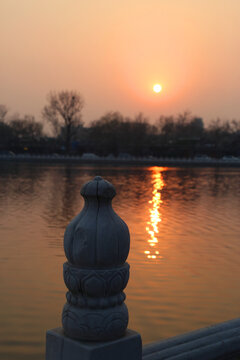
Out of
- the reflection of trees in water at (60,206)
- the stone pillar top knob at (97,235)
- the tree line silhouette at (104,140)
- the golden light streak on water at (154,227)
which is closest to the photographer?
the stone pillar top knob at (97,235)

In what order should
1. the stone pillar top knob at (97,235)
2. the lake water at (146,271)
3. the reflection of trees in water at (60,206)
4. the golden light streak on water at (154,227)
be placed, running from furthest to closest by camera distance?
the reflection of trees in water at (60,206), the golden light streak on water at (154,227), the lake water at (146,271), the stone pillar top knob at (97,235)

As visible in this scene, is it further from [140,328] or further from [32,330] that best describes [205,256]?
[32,330]

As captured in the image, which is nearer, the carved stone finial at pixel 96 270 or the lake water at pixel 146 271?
the carved stone finial at pixel 96 270

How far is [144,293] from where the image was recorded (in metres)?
7.66

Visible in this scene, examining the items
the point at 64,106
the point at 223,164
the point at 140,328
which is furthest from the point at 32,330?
the point at 64,106

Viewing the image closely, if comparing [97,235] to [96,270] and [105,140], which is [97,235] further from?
[105,140]

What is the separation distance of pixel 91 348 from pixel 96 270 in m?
0.55

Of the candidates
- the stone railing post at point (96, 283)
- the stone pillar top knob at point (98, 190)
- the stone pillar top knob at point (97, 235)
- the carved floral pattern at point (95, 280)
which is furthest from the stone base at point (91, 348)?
the stone pillar top knob at point (98, 190)

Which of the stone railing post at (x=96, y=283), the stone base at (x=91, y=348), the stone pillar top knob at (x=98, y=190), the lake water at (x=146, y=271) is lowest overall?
the lake water at (x=146, y=271)

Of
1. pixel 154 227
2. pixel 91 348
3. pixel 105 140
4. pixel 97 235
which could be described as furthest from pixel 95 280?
pixel 105 140

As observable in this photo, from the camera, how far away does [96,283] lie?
11.2 feet

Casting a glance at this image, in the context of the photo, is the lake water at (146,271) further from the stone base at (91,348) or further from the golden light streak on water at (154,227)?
A: the stone base at (91,348)

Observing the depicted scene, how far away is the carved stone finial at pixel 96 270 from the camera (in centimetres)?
340

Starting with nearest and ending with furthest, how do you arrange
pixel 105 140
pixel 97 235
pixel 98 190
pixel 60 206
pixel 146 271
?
pixel 97 235, pixel 98 190, pixel 146 271, pixel 60 206, pixel 105 140
